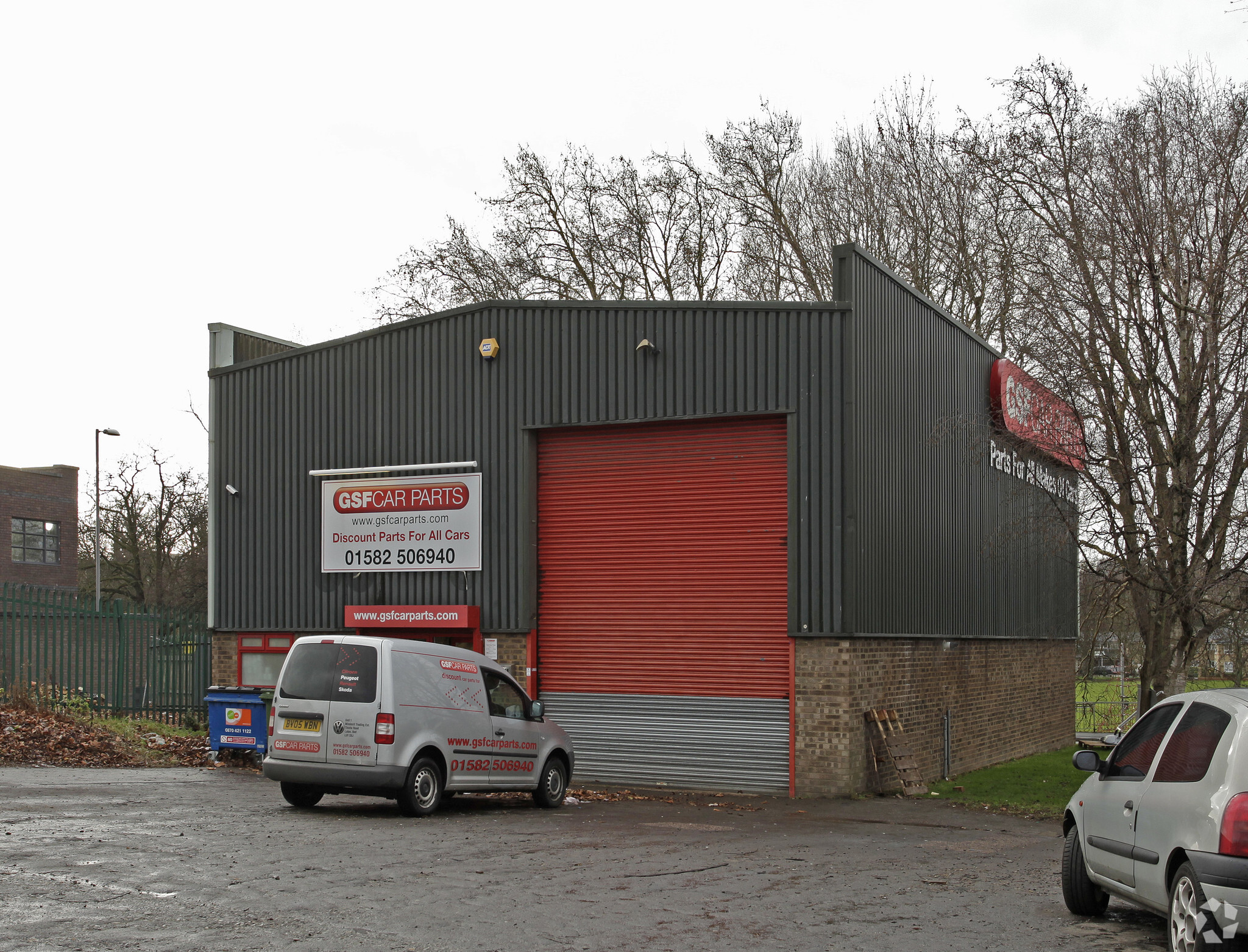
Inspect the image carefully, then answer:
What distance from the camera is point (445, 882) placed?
363 inches

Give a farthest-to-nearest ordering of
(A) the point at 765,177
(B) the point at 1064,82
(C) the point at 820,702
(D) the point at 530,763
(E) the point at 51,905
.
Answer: (A) the point at 765,177 < (B) the point at 1064,82 < (C) the point at 820,702 < (D) the point at 530,763 < (E) the point at 51,905

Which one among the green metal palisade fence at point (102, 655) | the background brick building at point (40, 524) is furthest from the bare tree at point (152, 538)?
the green metal palisade fence at point (102, 655)

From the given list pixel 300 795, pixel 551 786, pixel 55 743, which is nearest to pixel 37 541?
pixel 55 743

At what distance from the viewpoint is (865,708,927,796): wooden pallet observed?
17.5 metres

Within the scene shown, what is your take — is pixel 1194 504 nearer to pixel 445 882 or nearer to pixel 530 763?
pixel 530 763

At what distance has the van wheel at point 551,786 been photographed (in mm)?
15602

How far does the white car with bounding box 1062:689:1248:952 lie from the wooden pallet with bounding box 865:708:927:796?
875cm

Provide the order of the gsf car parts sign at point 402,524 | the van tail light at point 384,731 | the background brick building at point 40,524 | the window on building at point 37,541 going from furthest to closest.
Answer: the window on building at point 37,541 < the background brick building at point 40,524 < the gsf car parts sign at point 402,524 < the van tail light at point 384,731

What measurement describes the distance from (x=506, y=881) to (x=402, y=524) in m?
11.9

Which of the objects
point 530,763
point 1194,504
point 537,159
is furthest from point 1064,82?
point 537,159

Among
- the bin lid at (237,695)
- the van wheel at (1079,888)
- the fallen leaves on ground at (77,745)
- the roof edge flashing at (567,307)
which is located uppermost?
the roof edge flashing at (567,307)

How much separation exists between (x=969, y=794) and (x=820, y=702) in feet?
10.2

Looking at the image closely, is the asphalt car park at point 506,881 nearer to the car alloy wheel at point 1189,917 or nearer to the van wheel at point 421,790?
the van wheel at point 421,790

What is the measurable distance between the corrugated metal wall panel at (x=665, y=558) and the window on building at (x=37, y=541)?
41.0 metres
